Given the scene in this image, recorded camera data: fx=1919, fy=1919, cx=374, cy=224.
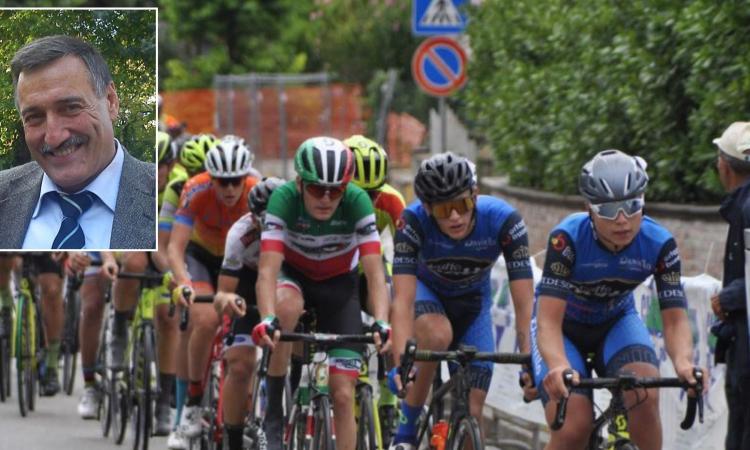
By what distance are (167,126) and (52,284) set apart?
17.4 ft

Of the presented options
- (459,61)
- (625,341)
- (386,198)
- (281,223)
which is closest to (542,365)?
(625,341)

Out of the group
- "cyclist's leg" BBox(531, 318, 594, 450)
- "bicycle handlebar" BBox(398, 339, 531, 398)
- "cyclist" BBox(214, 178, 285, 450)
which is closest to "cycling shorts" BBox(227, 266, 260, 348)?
"cyclist" BBox(214, 178, 285, 450)

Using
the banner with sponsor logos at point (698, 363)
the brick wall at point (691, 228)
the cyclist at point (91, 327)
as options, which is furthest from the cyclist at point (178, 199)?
the brick wall at point (691, 228)

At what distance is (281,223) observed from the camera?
9523 mm

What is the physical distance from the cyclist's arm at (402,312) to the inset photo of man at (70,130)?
1.35m

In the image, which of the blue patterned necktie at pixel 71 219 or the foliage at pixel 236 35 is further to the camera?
the foliage at pixel 236 35

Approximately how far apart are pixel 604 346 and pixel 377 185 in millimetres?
2751

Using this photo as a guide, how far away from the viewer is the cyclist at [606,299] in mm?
7723

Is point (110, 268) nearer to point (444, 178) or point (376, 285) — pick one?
point (376, 285)

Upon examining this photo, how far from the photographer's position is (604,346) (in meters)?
8.28

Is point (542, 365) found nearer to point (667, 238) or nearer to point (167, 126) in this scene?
point (667, 238)

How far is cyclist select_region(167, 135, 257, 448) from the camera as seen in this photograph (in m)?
11.1

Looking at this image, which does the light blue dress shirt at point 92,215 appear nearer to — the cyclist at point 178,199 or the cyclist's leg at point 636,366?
the cyclist's leg at point 636,366

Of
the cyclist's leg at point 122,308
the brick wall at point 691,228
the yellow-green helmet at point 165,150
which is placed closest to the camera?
the cyclist's leg at point 122,308
